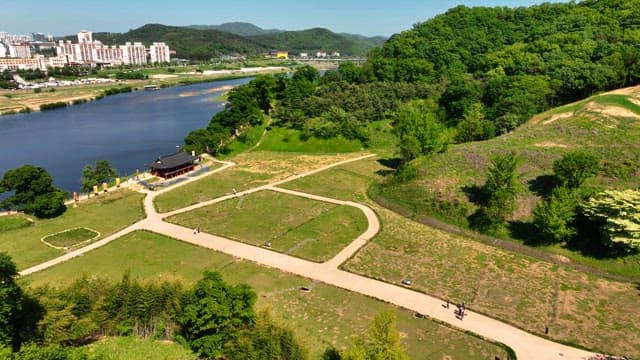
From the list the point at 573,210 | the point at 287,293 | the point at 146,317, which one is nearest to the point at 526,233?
the point at 573,210

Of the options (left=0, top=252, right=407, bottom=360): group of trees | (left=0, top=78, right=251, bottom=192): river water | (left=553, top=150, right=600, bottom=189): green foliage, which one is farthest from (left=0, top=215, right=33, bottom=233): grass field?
(left=553, top=150, right=600, bottom=189): green foliage

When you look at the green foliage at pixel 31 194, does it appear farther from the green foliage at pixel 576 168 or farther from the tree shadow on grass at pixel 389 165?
the green foliage at pixel 576 168

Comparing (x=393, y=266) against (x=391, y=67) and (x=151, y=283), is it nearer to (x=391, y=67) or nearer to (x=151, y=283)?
(x=151, y=283)

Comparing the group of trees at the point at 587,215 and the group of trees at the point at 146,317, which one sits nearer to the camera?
the group of trees at the point at 146,317

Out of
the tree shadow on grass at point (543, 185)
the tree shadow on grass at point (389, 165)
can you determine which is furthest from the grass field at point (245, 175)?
the tree shadow on grass at point (543, 185)

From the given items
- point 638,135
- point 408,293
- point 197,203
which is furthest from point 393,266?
point 638,135

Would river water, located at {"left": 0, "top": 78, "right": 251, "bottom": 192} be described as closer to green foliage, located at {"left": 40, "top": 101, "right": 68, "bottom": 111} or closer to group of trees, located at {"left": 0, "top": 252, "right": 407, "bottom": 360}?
green foliage, located at {"left": 40, "top": 101, "right": 68, "bottom": 111}
